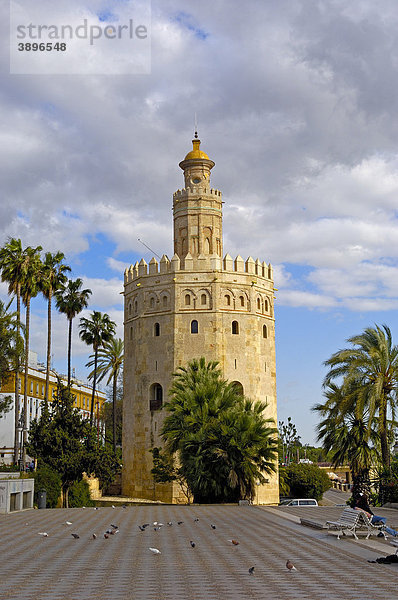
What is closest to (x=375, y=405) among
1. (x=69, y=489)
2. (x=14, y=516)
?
(x=14, y=516)

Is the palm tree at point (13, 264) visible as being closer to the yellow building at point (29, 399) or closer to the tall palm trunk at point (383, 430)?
the yellow building at point (29, 399)

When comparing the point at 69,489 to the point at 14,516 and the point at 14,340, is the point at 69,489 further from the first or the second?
the point at 14,516

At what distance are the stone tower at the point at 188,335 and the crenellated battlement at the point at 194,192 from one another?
3.09 meters

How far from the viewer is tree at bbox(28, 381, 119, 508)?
30312 mm

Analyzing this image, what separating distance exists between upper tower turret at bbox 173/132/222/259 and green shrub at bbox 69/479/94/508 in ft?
58.5

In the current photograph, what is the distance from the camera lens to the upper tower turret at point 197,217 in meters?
46.7

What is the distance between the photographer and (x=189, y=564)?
10.5 meters

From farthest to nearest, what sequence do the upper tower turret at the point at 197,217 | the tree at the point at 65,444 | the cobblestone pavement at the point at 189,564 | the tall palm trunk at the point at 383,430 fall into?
the upper tower turret at the point at 197,217 → the tree at the point at 65,444 → the tall palm trunk at the point at 383,430 → the cobblestone pavement at the point at 189,564

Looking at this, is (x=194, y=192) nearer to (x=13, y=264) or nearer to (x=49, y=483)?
(x=13, y=264)

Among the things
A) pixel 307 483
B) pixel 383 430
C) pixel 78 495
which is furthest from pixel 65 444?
pixel 307 483

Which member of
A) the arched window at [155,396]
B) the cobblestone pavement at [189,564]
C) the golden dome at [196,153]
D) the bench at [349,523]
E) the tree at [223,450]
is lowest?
the cobblestone pavement at [189,564]

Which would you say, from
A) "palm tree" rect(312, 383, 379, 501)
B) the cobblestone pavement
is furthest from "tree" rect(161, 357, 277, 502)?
the cobblestone pavement

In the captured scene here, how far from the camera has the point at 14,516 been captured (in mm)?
19766

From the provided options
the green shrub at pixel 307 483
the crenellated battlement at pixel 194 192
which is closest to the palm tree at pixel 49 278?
the crenellated battlement at pixel 194 192
